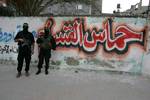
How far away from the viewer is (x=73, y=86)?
7.22m

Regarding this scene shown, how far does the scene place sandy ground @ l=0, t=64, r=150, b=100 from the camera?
6.29 meters

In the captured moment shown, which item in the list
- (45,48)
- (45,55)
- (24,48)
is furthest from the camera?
(45,55)

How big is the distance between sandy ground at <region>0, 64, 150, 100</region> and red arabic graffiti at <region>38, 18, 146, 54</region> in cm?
99

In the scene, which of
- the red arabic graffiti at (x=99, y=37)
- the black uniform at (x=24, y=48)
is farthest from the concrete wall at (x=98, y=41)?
the black uniform at (x=24, y=48)

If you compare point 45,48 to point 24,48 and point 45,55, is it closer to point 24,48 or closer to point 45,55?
point 45,55

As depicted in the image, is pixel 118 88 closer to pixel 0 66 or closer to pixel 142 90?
pixel 142 90

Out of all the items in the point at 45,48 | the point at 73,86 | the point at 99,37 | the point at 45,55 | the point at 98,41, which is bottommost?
the point at 73,86

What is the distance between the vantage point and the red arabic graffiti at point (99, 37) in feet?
28.8

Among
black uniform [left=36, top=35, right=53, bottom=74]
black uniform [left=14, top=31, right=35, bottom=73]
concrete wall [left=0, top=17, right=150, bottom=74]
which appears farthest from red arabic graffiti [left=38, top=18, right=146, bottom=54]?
black uniform [left=14, top=31, right=35, bottom=73]

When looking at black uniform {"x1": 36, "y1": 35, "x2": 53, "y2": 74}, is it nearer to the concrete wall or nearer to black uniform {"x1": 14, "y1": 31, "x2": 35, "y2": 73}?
black uniform {"x1": 14, "y1": 31, "x2": 35, "y2": 73}

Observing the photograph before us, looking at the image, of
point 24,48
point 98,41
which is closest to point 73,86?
point 24,48

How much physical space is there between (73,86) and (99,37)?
8.58 feet

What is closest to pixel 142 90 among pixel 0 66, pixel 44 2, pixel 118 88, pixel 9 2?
pixel 118 88

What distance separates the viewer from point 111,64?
9008 millimetres
